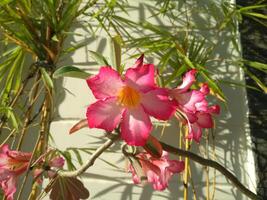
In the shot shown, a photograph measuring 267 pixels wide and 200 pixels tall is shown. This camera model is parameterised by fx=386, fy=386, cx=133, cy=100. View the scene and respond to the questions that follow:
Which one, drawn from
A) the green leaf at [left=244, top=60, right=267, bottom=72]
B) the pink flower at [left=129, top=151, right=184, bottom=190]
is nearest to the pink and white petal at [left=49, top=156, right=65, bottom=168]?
the pink flower at [left=129, top=151, right=184, bottom=190]

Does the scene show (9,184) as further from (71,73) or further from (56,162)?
(71,73)

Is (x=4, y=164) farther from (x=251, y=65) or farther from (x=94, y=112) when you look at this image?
(x=251, y=65)

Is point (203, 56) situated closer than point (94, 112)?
No

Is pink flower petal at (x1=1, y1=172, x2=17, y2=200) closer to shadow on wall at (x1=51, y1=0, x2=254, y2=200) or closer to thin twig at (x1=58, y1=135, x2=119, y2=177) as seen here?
thin twig at (x1=58, y1=135, x2=119, y2=177)

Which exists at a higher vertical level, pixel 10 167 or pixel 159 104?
pixel 159 104

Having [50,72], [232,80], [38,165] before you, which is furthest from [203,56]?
[38,165]

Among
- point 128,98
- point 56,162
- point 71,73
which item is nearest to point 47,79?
point 56,162

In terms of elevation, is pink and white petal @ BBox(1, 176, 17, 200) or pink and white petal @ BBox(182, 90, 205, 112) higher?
pink and white petal @ BBox(182, 90, 205, 112)
